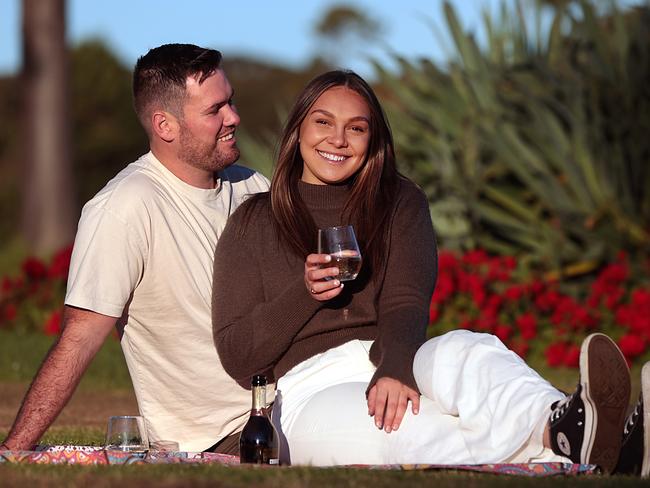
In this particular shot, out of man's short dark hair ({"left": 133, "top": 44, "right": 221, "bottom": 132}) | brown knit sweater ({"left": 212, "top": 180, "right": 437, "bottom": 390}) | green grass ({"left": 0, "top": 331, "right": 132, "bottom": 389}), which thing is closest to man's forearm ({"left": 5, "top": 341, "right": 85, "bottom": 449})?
brown knit sweater ({"left": 212, "top": 180, "right": 437, "bottom": 390})

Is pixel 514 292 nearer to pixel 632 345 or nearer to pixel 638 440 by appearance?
pixel 632 345

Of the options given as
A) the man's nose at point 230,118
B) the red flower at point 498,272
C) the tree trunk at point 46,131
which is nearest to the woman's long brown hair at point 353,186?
the man's nose at point 230,118

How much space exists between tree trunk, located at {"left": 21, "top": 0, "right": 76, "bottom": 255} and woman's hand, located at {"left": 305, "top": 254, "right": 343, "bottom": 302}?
471 inches

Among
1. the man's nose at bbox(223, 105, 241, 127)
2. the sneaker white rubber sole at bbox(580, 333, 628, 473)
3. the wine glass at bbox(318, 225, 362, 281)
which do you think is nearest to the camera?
the sneaker white rubber sole at bbox(580, 333, 628, 473)

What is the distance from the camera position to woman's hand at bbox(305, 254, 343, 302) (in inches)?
180

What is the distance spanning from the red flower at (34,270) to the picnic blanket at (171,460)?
7.27 m

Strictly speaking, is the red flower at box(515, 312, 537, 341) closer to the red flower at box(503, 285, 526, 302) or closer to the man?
the red flower at box(503, 285, 526, 302)

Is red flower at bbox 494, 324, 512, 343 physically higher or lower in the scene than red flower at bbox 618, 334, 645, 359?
higher

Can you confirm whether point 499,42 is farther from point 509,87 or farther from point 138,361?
point 138,361

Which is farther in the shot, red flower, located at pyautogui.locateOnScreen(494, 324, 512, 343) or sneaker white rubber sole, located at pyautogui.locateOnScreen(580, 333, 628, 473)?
red flower, located at pyautogui.locateOnScreen(494, 324, 512, 343)

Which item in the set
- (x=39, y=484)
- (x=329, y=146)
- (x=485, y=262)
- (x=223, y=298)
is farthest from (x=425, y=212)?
(x=485, y=262)

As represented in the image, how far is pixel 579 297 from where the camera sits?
1037 cm

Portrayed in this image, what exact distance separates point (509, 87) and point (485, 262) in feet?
5.47

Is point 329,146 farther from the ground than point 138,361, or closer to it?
farther from the ground
